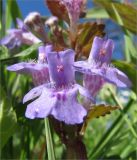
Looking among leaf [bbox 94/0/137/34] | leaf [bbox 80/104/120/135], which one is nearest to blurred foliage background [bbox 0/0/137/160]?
leaf [bbox 94/0/137/34]

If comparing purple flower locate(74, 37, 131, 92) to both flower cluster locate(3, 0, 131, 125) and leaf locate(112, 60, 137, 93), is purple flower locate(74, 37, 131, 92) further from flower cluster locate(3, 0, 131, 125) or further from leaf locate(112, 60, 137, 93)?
leaf locate(112, 60, 137, 93)

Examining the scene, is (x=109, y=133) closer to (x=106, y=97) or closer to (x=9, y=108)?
(x=9, y=108)

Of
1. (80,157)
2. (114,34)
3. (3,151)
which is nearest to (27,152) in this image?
(3,151)

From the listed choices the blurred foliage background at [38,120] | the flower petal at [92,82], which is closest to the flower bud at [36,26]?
the blurred foliage background at [38,120]

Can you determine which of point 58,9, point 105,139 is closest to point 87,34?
point 58,9

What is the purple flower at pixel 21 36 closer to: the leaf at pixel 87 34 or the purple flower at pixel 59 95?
the leaf at pixel 87 34

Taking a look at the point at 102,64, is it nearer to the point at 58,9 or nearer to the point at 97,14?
the point at 58,9
